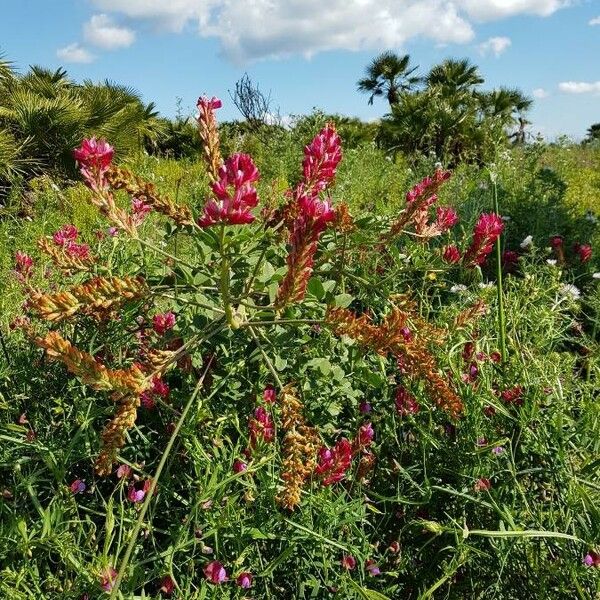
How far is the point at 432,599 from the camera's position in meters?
1.35

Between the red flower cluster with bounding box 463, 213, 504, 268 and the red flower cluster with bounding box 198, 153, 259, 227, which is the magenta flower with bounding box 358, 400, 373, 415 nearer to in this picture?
the red flower cluster with bounding box 463, 213, 504, 268

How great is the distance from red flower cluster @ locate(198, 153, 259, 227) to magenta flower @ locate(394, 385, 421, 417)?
26.3 inches

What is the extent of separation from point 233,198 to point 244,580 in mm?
660

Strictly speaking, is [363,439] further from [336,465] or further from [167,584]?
[167,584]

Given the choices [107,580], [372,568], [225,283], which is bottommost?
[372,568]

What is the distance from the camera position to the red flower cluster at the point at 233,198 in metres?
1.03

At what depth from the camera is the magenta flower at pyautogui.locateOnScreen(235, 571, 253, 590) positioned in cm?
118

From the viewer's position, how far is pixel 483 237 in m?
1.65

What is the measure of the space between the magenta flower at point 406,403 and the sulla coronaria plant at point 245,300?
0.13 ft

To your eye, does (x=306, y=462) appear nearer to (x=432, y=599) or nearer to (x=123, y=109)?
(x=432, y=599)

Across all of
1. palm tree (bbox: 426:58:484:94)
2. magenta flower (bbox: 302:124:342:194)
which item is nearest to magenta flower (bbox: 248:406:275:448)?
magenta flower (bbox: 302:124:342:194)

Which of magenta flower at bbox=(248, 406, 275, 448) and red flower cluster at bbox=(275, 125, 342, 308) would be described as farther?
magenta flower at bbox=(248, 406, 275, 448)

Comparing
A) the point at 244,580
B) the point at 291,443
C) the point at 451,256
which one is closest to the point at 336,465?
the point at 291,443

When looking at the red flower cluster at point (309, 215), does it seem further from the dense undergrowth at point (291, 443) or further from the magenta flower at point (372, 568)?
the magenta flower at point (372, 568)
